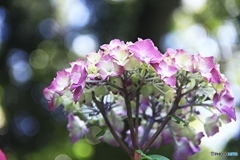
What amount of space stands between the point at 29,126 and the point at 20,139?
0.41ft

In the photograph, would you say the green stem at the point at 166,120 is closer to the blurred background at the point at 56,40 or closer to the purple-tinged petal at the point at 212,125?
the purple-tinged petal at the point at 212,125

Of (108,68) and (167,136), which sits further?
(167,136)

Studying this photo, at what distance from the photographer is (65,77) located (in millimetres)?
546

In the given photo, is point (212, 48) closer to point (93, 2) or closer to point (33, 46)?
point (93, 2)

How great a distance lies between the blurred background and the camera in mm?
2492

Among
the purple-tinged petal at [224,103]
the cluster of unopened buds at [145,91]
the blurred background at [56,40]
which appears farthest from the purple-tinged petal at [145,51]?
the blurred background at [56,40]

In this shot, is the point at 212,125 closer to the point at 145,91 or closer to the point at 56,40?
the point at 145,91

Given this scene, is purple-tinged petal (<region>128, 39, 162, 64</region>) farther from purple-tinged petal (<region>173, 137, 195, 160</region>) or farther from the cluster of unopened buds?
purple-tinged petal (<region>173, 137, 195, 160</region>)

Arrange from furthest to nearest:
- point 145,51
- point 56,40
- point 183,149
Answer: point 56,40 → point 183,149 → point 145,51

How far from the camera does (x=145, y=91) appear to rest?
1.82ft

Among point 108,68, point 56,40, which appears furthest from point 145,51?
point 56,40

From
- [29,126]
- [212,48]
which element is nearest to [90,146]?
[29,126]

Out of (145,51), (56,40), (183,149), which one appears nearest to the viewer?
(145,51)

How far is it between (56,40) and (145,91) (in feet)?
7.87
